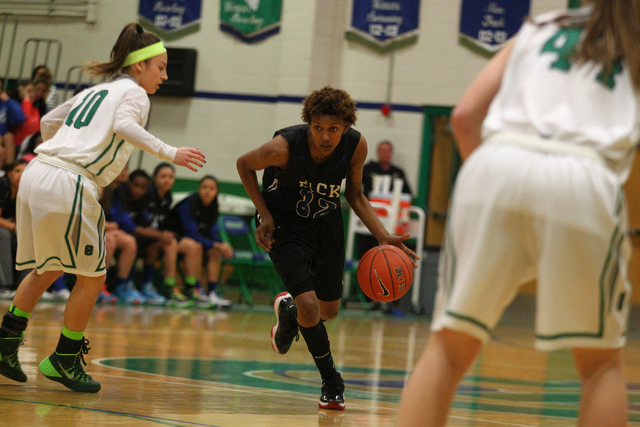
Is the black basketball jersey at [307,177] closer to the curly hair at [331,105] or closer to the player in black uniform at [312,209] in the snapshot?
the player in black uniform at [312,209]

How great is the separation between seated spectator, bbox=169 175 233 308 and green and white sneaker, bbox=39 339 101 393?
5.78 metres

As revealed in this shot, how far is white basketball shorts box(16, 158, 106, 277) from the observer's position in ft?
11.4

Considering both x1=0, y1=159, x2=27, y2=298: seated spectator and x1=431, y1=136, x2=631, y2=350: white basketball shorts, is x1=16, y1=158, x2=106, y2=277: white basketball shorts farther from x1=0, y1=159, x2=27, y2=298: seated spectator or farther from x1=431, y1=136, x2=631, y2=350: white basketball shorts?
x1=0, y1=159, x2=27, y2=298: seated spectator

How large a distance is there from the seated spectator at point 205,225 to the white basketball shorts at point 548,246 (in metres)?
7.69

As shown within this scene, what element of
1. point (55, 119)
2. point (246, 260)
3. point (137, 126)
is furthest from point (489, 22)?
point (137, 126)

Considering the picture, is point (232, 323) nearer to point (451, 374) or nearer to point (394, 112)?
point (394, 112)

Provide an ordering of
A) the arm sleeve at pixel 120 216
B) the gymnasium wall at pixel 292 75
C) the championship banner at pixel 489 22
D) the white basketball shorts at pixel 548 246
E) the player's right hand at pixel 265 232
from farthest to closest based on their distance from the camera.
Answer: the gymnasium wall at pixel 292 75
the championship banner at pixel 489 22
the arm sleeve at pixel 120 216
the player's right hand at pixel 265 232
the white basketball shorts at pixel 548 246

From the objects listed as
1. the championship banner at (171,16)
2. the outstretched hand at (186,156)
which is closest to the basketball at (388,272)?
the outstretched hand at (186,156)

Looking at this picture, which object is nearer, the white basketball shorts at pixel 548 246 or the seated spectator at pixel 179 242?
the white basketball shorts at pixel 548 246

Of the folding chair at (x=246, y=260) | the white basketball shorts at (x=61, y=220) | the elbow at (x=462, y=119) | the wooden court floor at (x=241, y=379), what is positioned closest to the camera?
the elbow at (x=462, y=119)

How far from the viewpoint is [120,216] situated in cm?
891

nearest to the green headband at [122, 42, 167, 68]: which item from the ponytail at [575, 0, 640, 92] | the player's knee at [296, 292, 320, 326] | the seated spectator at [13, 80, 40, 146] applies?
the player's knee at [296, 292, 320, 326]

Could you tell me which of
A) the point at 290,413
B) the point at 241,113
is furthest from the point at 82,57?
the point at 290,413

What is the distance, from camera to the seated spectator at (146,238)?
9.14 metres
